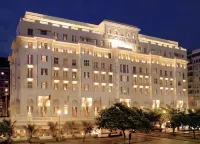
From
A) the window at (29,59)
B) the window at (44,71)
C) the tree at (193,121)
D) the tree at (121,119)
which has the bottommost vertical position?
the tree at (193,121)

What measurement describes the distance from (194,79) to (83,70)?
60.7 meters

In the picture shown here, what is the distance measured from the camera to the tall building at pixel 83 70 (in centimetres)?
6462

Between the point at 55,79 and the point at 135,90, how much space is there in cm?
2821

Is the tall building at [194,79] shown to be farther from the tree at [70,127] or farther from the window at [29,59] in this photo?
the window at [29,59]

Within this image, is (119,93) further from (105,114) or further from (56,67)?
(105,114)

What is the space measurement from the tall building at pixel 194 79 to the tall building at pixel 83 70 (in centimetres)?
1818

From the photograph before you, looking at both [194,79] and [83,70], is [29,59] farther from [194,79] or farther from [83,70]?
[194,79]

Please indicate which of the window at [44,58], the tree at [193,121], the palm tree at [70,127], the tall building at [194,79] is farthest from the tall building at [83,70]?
the tree at [193,121]

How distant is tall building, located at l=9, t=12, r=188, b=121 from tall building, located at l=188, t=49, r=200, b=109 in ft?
59.6

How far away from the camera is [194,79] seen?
4392 inches

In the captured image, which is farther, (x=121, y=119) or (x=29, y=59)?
(x=29, y=59)

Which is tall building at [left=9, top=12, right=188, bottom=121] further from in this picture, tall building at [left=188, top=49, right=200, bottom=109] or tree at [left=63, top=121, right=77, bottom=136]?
tall building at [left=188, top=49, right=200, bottom=109]

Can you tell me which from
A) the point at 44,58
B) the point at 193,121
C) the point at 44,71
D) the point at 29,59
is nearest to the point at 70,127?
the point at 44,71

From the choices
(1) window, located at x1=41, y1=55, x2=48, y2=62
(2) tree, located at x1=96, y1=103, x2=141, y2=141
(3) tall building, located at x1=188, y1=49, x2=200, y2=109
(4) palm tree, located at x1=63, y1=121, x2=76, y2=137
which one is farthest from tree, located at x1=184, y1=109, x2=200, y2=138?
(3) tall building, located at x1=188, y1=49, x2=200, y2=109
